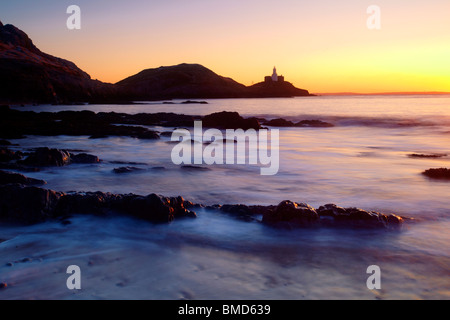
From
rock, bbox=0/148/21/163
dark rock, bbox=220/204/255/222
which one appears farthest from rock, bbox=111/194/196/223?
rock, bbox=0/148/21/163

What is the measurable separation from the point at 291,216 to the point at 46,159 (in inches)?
221

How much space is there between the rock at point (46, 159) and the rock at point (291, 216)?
5.23m

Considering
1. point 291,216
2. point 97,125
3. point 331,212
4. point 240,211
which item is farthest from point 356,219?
point 97,125

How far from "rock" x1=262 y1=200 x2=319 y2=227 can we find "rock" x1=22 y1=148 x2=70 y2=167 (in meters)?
5.23

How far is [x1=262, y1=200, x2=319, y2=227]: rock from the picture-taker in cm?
428

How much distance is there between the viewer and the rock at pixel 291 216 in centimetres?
428

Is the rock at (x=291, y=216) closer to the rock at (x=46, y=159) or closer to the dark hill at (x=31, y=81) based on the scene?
the rock at (x=46, y=159)

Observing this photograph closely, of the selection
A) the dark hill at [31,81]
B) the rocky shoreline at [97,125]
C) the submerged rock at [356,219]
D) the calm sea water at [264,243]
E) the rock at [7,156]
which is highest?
the dark hill at [31,81]

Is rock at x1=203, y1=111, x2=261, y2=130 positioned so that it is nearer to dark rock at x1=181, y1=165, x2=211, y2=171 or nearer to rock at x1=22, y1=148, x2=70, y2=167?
dark rock at x1=181, y1=165, x2=211, y2=171

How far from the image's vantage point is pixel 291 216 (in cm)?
434

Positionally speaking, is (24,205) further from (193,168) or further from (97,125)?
(97,125)

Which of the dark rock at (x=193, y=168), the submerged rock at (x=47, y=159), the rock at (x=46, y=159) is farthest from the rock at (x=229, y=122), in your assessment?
the rock at (x=46, y=159)

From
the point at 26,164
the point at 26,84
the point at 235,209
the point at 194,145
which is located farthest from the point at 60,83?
the point at 235,209
